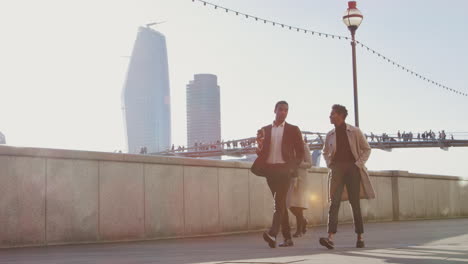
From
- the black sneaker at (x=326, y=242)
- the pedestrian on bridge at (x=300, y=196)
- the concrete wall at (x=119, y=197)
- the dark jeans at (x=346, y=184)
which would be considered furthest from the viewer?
the pedestrian on bridge at (x=300, y=196)

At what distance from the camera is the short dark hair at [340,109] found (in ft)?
26.5

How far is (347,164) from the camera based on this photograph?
26.3 feet

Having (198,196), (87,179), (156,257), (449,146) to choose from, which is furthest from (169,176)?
(449,146)

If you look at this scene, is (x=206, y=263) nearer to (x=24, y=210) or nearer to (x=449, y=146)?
(x=24, y=210)

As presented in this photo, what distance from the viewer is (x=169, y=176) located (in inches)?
421

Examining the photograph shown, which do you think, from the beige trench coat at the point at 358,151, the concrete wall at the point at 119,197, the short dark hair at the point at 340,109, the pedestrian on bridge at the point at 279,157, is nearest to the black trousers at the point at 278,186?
the pedestrian on bridge at the point at 279,157

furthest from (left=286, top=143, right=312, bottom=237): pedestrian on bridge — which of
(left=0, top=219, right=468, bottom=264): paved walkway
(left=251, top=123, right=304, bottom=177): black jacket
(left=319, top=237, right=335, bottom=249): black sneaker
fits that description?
(left=319, top=237, right=335, bottom=249): black sneaker

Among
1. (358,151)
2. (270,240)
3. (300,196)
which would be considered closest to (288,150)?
(358,151)

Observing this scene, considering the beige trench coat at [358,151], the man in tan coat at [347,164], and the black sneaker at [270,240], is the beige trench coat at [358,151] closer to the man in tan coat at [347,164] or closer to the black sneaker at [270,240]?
the man in tan coat at [347,164]

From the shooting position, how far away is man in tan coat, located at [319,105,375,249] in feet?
26.3

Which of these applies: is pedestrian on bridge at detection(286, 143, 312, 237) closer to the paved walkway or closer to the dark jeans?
the dark jeans

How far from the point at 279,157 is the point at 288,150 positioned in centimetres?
13

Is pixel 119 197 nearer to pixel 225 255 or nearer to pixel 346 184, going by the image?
pixel 346 184

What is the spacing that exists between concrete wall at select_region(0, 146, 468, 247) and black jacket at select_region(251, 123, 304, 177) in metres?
2.43
